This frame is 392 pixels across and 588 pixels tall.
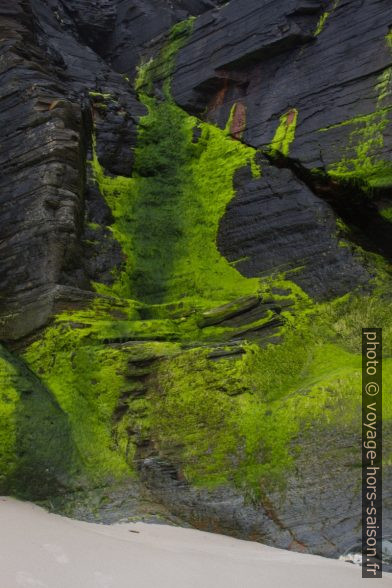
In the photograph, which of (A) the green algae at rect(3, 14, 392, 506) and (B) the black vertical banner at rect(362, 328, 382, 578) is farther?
(A) the green algae at rect(3, 14, 392, 506)

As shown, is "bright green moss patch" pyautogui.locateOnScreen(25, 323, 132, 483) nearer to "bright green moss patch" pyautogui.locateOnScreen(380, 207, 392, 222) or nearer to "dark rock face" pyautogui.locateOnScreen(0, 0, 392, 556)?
"dark rock face" pyautogui.locateOnScreen(0, 0, 392, 556)

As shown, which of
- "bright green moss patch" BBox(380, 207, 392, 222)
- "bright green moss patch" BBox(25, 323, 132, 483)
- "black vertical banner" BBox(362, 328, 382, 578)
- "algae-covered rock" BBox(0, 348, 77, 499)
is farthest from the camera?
"bright green moss patch" BBox(380, 207, 392, 222)

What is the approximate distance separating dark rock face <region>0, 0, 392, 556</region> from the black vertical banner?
15 cm

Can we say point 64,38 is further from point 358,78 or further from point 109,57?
point 358,78

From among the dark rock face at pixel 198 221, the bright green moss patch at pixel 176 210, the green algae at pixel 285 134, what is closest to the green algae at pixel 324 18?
the dark rock face at pixel 198 221

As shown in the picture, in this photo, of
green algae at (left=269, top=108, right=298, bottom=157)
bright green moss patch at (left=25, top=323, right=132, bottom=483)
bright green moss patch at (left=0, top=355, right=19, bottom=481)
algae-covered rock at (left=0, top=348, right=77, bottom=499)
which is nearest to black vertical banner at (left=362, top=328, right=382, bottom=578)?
bright green moss patch at (left=25, top=323, right=132, bottom=483)

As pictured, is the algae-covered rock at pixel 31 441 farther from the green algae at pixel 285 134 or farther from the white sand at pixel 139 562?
the green algae at pixel 285 134

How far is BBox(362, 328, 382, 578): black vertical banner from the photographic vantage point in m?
6.55

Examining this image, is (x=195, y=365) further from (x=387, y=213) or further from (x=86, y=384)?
(x=387, y=213)

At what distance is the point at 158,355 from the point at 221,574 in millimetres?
4971

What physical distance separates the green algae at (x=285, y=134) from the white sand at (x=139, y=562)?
31.0 feet

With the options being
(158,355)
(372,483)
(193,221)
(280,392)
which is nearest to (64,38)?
(193,221)

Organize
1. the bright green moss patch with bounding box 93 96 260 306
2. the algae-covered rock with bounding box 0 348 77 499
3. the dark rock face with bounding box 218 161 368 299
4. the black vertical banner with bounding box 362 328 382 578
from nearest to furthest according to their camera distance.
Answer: the black vertical banner with bounding box 362 328 382 578
the algae-covered rock with bounding box 0 348 77 499
the dark rock face with bounding box 218 161 368 299
the bright green moss patch with bounding box 93 96 260 306

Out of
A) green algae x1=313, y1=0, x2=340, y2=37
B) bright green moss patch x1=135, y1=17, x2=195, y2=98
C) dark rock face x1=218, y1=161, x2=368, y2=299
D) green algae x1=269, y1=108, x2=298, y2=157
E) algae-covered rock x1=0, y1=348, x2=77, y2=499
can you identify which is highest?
bright green moss patch x1=135, y1=17, x2=195, y2=98
